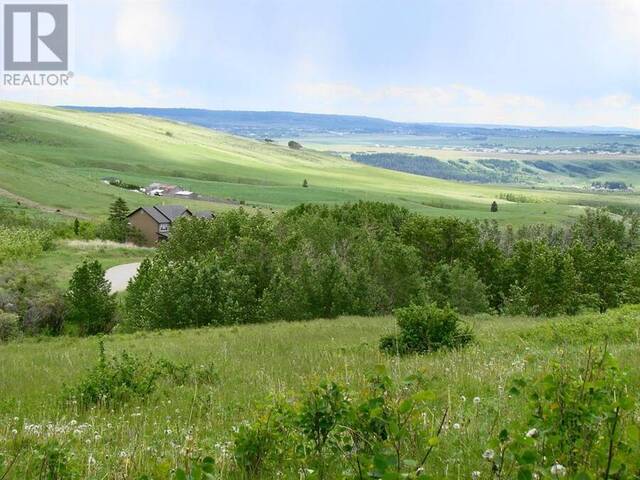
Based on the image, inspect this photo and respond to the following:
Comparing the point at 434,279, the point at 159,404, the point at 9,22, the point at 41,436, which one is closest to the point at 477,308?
the point at 434,279

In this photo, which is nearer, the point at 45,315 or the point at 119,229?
the point at 45,315

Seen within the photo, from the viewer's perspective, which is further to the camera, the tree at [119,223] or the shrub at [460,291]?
the tree at [119,223]

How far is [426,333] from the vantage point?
55.6 ft

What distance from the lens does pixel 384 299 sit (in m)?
45.7

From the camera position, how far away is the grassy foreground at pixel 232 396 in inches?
220

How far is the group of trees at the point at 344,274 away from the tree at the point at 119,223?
35134 mm

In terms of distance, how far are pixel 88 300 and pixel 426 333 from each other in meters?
30.8

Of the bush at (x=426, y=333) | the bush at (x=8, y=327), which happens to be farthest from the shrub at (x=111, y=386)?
the bush at (x=8, y=327)

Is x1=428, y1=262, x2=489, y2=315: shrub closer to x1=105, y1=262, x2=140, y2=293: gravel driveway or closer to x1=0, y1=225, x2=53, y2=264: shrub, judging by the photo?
x1=105, y1=262, x2=140, y2=293: gravel driveway

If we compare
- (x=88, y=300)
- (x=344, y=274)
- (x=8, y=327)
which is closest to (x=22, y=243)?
(x=88, y=300)

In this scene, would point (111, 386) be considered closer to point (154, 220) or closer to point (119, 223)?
point (119, 223)

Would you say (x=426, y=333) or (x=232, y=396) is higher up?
(x=232, y=396)

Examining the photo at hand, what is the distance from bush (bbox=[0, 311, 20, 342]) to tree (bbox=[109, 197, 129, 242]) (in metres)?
53.4

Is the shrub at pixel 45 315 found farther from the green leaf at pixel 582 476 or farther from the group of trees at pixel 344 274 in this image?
the green leaf at pixel 582 476
